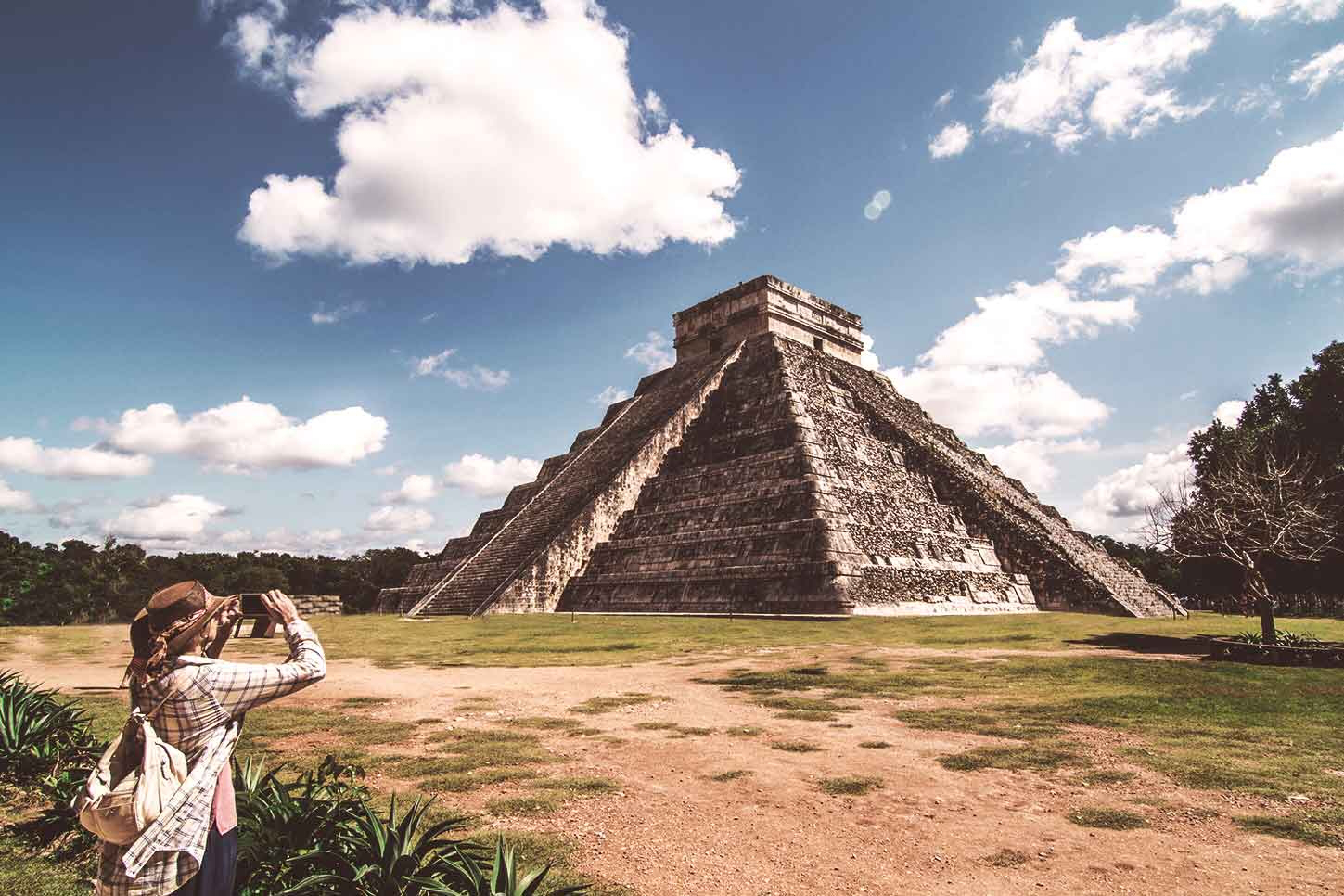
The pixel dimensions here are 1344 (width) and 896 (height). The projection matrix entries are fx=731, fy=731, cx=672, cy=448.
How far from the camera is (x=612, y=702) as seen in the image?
7.87 meters

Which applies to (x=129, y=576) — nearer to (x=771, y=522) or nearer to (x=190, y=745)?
(x=771, y=522)

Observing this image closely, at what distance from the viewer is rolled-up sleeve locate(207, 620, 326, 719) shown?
2.43 meters

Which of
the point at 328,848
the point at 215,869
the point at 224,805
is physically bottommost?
the point at 328,848

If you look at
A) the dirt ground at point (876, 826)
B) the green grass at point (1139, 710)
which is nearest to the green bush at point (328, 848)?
the dirt ground at point (876, 826)

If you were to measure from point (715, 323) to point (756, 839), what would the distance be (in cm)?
3008

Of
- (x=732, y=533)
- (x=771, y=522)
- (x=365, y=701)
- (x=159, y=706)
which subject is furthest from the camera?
(x=732, y=533)

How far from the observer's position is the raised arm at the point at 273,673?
2.43 m

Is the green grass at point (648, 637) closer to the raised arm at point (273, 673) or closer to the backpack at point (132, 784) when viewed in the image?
the raised arm at point (273, 673)

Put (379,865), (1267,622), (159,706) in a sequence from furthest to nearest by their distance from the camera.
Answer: (1267,622)
(379,865)
(159,706)

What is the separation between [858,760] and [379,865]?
3660mm

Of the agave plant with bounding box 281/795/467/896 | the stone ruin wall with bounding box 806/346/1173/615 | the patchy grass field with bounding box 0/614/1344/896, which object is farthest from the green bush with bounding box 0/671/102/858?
the stone ruin wall with bounding box 806/346/1173/615

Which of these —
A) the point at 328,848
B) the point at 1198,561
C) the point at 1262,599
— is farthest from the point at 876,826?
the point at 1198,561

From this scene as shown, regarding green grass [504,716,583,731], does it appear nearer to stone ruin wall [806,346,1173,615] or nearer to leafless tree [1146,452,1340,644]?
leafless tree [1146,452,1340,644]

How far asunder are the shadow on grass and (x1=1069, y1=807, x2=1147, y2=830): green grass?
7.92 metres
